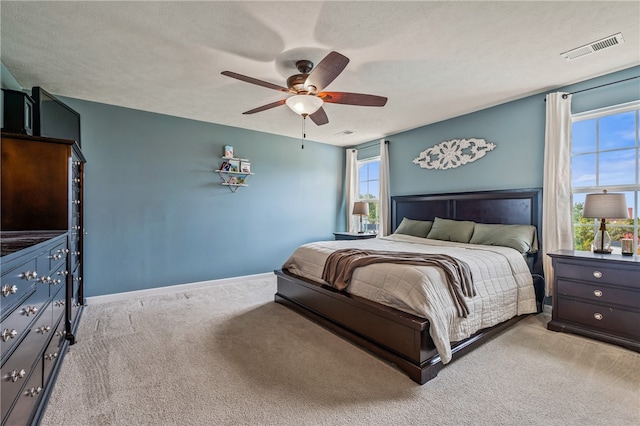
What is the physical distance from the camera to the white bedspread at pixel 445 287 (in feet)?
7.01

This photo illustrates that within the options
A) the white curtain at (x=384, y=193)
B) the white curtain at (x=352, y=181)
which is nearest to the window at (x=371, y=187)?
the white curtain at (x=352, y=181)

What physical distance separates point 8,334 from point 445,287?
7.94 feet

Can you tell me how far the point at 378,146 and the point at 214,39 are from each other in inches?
153

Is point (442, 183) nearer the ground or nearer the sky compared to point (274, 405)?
nearer the sky

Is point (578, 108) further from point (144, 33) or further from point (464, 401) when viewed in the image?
point (144, 33)

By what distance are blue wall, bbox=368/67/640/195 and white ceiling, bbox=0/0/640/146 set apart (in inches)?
7.7

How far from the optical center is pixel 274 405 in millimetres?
1799

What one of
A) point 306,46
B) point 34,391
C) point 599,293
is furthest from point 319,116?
point 599,293

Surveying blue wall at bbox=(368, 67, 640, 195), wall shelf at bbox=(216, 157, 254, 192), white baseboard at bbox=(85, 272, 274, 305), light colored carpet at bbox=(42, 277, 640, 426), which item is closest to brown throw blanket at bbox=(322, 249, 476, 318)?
light colored carpet at bbox=(42, 277, 640, 426)

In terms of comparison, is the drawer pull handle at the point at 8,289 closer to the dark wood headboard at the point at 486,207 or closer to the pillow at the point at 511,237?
the pillow at the point at 511,237

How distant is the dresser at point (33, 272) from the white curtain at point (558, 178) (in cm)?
425

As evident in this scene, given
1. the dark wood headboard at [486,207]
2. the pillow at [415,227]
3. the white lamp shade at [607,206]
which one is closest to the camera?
the white lamp shade at [607,206]

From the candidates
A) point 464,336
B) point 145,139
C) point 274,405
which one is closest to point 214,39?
point 145,139

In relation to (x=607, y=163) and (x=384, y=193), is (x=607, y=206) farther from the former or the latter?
(x=384, y=193)
